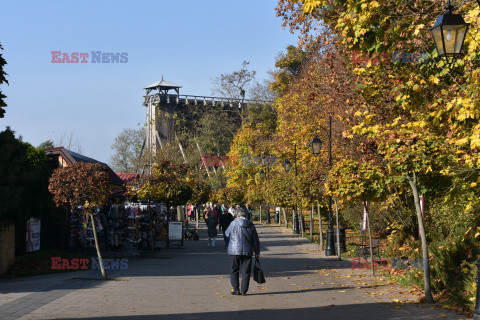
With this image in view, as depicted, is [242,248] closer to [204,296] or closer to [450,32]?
[204,296]

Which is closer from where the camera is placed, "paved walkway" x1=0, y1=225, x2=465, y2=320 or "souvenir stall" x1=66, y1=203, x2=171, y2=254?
"paved walkway" x1=0, y1=225, x2=465, y2=320

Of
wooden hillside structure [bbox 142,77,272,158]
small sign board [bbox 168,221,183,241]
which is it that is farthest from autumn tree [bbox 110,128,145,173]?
small sign board [bbox 168,221,183,241]

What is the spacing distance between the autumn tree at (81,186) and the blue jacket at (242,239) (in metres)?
4.19

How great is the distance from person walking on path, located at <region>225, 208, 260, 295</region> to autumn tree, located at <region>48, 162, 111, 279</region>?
4.23 m

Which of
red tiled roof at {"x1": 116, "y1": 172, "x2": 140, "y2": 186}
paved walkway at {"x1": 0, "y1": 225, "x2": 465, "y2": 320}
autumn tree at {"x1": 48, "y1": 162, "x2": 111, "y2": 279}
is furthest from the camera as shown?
red tiled roof at {"x1": 116, "y1": 172, "x2": 140, "y2": 186}

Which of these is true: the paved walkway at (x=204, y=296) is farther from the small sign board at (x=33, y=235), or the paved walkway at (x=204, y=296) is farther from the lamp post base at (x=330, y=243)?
the small sign board at (x=33, y=235)

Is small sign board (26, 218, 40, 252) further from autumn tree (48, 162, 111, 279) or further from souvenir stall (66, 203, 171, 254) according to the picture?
autumn tree (48, 162, 111, 279)

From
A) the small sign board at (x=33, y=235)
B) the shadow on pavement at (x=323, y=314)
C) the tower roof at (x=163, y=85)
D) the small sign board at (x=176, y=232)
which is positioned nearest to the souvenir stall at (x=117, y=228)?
the small sign board at (x=33, y=235)

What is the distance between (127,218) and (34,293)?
11.6 m

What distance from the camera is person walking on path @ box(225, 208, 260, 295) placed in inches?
475

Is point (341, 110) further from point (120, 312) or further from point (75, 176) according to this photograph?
point (120, 312)

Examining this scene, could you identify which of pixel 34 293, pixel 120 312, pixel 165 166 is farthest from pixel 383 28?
pixel 165 166

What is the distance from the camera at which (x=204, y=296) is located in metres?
11.8

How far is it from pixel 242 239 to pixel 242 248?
7.4 inches
